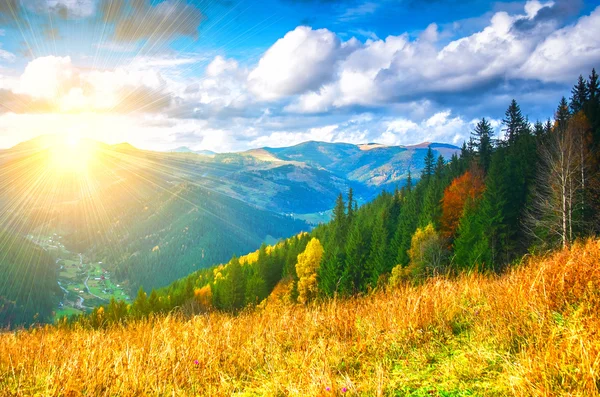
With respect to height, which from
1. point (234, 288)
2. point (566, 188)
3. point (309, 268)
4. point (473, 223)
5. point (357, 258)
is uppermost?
point (566, 188)

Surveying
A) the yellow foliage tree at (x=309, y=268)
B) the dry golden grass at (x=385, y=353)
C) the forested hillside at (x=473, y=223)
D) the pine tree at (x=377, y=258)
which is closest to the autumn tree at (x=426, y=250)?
the forested hillside at (x=473, y=223)

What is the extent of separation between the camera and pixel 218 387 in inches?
193

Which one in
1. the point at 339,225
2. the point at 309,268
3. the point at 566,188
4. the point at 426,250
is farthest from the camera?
the point at 339,225

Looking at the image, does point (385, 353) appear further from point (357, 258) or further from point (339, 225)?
point (339, 225)

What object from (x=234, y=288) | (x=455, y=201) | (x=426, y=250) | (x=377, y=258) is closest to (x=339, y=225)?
(x=234, y=288)

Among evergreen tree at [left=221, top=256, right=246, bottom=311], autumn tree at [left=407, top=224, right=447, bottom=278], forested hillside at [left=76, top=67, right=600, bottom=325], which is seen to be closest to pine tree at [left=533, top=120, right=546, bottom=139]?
forested hillside at [left=76, top=67, right=600, bottom=325]

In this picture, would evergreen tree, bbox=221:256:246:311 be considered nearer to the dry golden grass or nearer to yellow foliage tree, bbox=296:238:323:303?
yellow foliage tree, bbox=296:238:323:303

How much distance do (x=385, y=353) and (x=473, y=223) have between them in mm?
39177

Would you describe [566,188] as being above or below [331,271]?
above

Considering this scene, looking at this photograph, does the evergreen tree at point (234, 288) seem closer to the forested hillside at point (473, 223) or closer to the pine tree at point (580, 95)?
the forested hillside at point (473, 223)

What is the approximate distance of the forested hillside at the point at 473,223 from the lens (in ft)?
92.9

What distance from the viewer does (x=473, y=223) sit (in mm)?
39781

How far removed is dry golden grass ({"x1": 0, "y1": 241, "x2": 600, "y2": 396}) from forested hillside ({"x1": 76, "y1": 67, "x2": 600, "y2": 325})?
3.19 meters

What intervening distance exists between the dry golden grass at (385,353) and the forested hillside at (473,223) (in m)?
3.19
